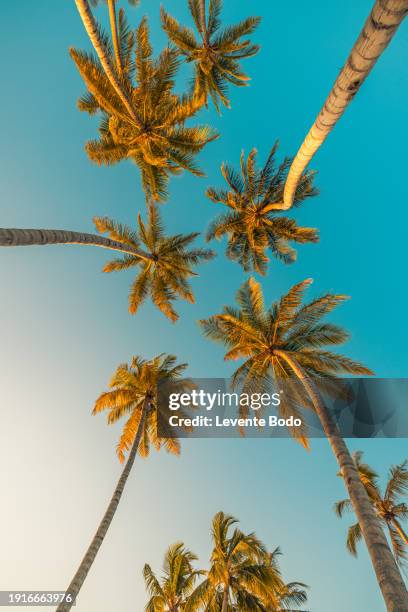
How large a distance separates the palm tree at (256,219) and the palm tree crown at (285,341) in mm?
3655

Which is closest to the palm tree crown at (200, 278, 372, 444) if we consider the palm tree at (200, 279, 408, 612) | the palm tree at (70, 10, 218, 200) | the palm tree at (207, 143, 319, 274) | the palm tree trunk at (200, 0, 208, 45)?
the palm tree at (200, 279, 408, 612)

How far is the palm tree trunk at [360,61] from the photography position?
120 inches

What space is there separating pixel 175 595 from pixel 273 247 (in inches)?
756

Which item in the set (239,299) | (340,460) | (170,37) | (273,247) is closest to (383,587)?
(340,460)

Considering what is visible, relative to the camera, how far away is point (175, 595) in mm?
16906

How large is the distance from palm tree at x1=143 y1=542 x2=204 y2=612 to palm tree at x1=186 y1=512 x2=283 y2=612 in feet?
4.58

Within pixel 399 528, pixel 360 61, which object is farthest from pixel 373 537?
pixel 399 528

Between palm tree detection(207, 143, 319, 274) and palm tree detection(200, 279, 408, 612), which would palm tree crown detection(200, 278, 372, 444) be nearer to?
A: palm tree detection(200, 279, 408, 612)

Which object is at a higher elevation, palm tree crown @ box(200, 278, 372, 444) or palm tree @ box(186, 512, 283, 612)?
palm tree crown @ box(200, 278, 372, 444)

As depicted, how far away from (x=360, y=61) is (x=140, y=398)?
54.3ft

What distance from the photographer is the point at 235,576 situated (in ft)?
54.5

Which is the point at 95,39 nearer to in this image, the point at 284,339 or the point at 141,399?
the point at 284,339

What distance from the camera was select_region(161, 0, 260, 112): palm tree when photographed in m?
15.4

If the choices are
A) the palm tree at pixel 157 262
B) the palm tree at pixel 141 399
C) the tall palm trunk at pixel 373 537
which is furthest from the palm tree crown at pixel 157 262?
the tall palm trunk at pixel 373 537
